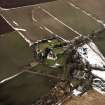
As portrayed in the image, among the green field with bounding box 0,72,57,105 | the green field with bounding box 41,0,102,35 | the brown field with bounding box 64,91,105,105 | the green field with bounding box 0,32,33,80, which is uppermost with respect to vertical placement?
the green field with bounding box 41,0,102,35

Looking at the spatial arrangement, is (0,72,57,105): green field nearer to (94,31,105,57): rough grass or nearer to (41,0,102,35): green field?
(94,31,105,57): rough grass

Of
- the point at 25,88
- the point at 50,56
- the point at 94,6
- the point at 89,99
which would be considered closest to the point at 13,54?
the point at 50,56

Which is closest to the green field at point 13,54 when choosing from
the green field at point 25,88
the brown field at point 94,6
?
the green field at point 25,88

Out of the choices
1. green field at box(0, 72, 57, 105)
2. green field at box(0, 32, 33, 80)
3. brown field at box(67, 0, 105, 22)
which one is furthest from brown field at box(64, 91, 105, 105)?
brown field at box(67, 0, 105, 22)

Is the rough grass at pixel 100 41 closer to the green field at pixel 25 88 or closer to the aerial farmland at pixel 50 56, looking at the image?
the aerial farmland at pixel 50 56

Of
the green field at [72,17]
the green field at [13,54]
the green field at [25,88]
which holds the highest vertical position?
the green field at [72,17]

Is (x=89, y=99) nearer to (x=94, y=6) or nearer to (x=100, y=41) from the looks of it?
(x=100, y=41)
